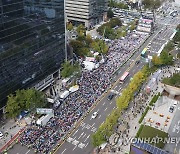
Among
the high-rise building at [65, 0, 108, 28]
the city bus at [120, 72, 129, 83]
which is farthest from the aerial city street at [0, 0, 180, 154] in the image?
the high-rise building at [65, 0, 108, 28]

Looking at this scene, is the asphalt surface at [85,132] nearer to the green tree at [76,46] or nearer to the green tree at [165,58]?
the green tree at [165,58]

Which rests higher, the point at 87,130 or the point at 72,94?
the point at 72,94

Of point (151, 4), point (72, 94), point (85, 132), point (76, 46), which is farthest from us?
point (151, 4)

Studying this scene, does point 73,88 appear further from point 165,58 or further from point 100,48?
point 165,58

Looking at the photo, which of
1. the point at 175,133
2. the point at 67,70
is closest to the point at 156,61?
the point at 67,70

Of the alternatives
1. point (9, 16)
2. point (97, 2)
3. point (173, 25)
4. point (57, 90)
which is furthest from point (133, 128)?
point (173, 25)

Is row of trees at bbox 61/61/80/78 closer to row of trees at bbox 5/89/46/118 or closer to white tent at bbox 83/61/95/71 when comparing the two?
white tent at bbox 83/61/95/71

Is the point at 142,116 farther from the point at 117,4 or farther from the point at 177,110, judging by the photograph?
the point at 117,4
